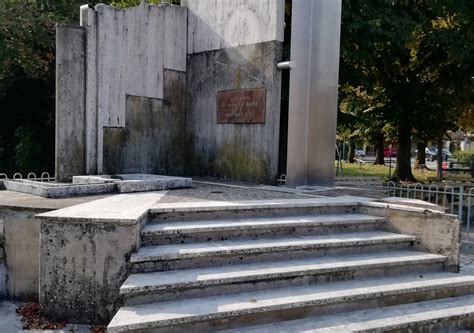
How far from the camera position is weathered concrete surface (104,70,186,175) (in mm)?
7881

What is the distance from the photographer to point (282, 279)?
4039 millimetres

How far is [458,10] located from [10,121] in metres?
13.5

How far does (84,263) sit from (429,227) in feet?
12.4

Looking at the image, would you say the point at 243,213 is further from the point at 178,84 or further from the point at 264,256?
the point at 178,84

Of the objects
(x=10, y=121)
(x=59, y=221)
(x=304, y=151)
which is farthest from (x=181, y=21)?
(x=10, y=121)

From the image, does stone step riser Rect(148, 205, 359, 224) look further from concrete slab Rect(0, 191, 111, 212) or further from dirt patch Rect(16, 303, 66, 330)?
dirt patch Rect(16, 303, 66, 330)

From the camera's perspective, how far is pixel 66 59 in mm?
7250

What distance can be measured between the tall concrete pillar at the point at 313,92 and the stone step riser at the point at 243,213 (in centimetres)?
202

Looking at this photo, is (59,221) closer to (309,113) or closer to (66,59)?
(66,59)

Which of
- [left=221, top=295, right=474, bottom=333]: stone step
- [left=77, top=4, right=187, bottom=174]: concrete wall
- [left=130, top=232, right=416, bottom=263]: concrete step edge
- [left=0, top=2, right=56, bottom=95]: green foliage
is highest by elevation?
[left=0, top=2, right=56, bottom=95]: green foliage

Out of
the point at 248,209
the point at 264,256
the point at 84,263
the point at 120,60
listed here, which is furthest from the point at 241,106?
the point at 84,263

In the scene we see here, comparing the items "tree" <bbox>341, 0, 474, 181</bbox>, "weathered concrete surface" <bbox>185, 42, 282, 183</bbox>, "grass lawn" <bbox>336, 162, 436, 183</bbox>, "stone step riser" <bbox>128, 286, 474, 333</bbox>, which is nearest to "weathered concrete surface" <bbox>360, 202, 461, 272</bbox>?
"stone step riser" <bbox>128, 286, 474, 333</bbox>

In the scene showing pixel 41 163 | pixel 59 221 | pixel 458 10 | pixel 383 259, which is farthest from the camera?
pixel 41 163

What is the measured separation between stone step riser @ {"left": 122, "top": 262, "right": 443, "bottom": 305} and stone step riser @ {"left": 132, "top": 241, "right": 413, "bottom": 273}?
0.35 metres
